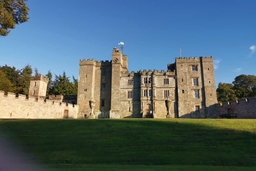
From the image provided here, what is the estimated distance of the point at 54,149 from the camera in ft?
39.1

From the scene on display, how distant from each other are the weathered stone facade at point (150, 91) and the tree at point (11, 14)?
2408 cm

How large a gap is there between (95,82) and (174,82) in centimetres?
1606

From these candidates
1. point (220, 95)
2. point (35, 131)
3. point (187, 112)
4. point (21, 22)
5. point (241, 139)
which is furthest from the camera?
point (220, 95)

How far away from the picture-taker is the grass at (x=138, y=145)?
9852mm

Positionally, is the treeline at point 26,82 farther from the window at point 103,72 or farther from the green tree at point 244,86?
the green tree at point 244,86

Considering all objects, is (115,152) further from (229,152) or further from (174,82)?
(174,82)

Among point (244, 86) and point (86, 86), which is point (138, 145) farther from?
point (244, 86)

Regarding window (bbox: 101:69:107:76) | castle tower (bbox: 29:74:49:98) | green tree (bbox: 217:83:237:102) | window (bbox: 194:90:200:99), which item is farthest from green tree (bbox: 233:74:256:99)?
castle tower (bbox: 29:74:49:98)

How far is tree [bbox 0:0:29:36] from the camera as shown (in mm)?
16672

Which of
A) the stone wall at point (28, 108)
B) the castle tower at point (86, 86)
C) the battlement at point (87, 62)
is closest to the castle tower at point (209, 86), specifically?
the castle tower at point (86, 86)

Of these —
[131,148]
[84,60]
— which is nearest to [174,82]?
[84,60]

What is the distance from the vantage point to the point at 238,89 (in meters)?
56.4

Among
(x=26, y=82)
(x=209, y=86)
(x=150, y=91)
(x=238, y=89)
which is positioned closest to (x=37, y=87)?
(x=26, y=82)

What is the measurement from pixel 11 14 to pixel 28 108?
16098 mm
